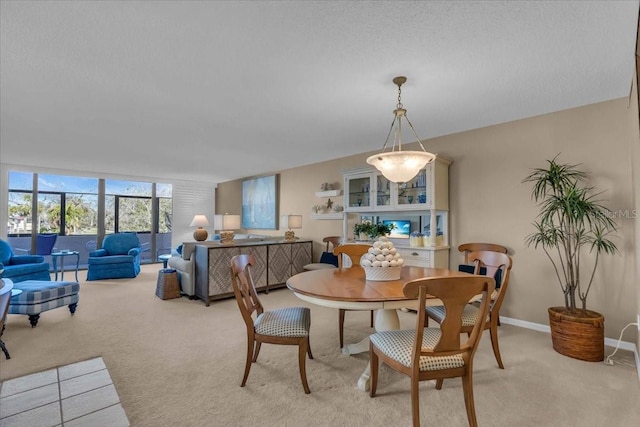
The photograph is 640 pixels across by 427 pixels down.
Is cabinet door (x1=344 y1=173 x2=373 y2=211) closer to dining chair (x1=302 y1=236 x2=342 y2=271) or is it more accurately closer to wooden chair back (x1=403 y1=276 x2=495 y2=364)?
dining chair (x1=302 y1=236 x2=342 y2=271)

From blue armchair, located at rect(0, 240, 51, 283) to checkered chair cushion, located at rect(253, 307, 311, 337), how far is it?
182 inches

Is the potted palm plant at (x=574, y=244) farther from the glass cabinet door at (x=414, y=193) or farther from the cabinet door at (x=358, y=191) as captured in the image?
the cabinet door at (x=358, y=191)

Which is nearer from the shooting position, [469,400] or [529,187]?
[469,400]

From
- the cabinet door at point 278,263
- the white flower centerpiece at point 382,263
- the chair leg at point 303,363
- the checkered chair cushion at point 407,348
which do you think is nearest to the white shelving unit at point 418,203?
the cabinet door at point 278,263

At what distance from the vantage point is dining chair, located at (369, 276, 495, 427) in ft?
4.75

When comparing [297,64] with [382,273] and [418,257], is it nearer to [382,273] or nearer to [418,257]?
[382,273]

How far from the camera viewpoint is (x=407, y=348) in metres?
1.68

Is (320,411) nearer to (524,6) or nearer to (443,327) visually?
(443,327)

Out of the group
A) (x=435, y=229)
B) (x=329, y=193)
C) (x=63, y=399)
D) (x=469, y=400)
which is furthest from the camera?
(x=329, y=193)

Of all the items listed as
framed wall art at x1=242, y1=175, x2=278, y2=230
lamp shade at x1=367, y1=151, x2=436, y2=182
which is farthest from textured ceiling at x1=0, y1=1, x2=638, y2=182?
framed wall art at x1=242, y1=175, x2=278, y2=230

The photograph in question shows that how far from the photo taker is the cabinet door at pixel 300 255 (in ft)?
17.4

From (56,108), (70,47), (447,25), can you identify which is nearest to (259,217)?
(56,108)

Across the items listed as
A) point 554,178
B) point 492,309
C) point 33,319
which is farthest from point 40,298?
point 554,178

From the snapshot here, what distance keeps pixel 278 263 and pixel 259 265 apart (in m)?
0.39
